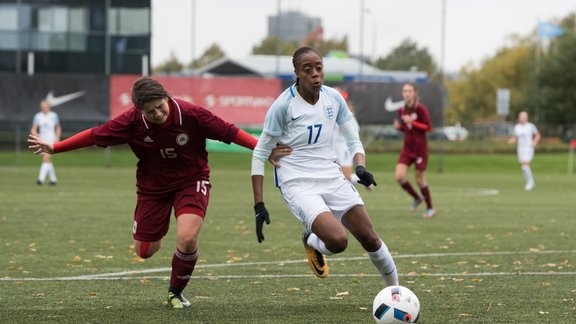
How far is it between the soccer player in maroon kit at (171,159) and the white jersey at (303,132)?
13.0 inches

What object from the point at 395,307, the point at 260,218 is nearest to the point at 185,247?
the point at 260,218

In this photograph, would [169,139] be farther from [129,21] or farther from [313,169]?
[129,21]

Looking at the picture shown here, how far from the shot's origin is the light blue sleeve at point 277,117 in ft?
28.1

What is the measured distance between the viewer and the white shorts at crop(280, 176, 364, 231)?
8539 mm

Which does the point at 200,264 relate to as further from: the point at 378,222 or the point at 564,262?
the point at 378,222

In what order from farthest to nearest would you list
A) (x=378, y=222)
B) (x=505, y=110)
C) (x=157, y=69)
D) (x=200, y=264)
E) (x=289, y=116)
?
1. (x=157, y=69)
2. (x=505, y=110)
3. (x=378, y=222)
4. (x=200, y=264)
5. (x=289, y=116)

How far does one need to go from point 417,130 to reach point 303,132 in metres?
10.9

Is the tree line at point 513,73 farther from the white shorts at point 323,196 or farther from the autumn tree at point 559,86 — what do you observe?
the white shorts at point 323,196

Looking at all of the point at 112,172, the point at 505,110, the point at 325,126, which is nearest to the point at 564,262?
the point at 325,126

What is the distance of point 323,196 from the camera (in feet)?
28.3

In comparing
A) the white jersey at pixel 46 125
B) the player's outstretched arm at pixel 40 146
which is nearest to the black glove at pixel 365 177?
the player's outstretched arm at pixel 40 146

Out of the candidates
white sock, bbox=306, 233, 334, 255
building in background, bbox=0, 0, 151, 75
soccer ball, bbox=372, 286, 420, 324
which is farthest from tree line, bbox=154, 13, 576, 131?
soccer ball, bbox=372, 286, 420, 324

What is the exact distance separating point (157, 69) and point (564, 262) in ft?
378

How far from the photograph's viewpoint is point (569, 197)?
26.1 metres
